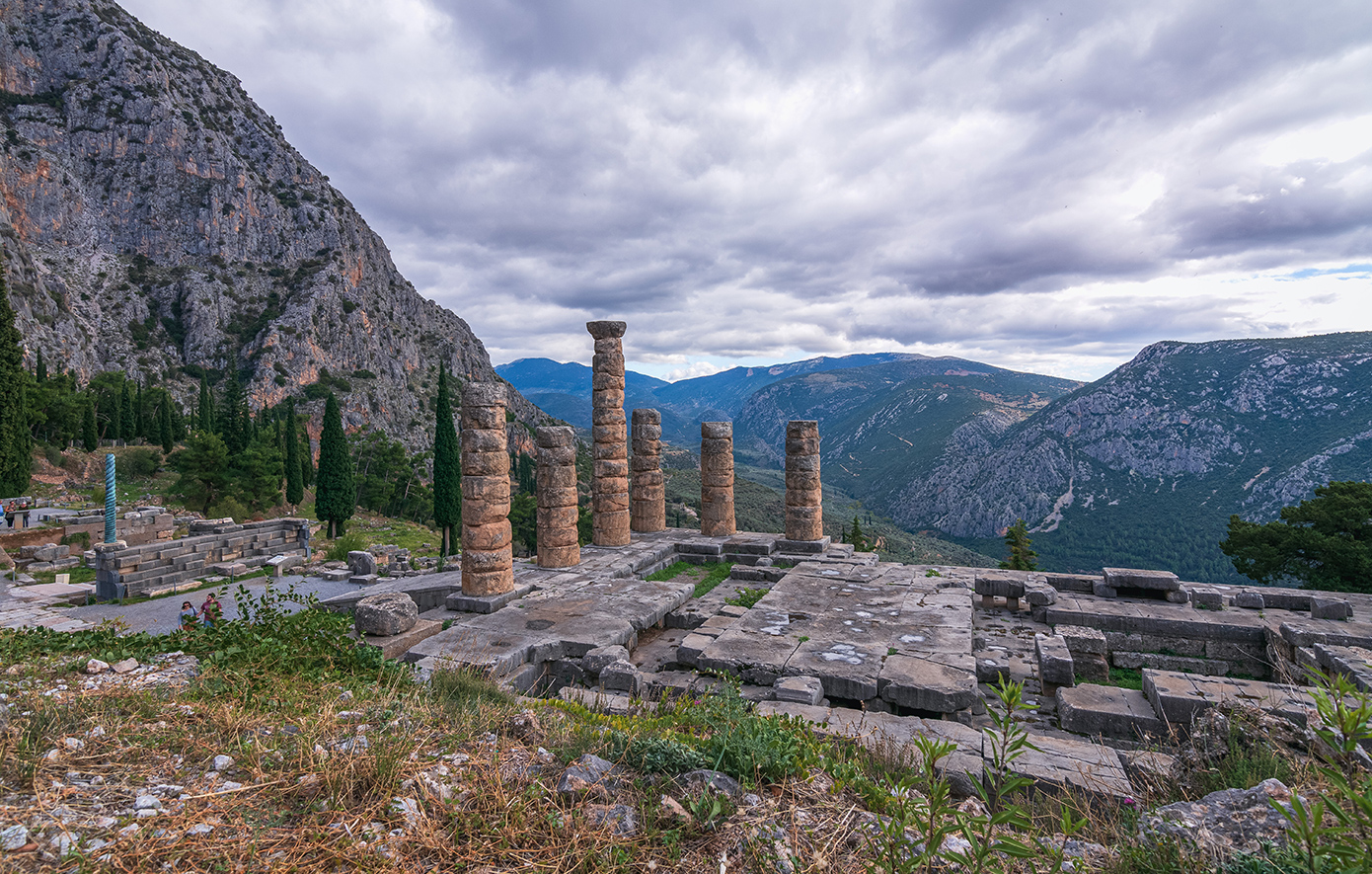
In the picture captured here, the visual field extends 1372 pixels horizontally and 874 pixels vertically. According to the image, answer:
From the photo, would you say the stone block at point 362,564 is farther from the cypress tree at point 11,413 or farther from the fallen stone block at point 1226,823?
the cypress tree at point 11,413

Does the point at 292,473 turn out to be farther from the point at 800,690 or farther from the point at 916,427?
the point at 916,427

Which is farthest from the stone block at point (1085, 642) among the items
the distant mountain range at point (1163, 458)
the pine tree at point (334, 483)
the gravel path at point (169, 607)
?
the distant mountain range at point (1163, 458)

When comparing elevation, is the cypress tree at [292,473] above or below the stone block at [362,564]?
above

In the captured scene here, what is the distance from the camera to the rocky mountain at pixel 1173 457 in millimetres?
62375

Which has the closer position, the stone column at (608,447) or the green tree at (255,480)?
the stone column at (608,447)

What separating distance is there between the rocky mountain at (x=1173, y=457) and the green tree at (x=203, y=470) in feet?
246

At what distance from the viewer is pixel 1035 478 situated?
87.9 m

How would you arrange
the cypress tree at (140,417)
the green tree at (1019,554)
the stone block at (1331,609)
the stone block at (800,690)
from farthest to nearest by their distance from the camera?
the cypress tree at (140,417) → the green tree at (1019,554) → the stone block at (1331,609) → the stone block at (800,690)

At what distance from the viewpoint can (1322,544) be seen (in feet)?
61.8

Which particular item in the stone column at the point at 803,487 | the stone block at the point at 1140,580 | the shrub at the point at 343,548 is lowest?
the shrub at the point at 343,548

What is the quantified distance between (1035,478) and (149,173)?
124978 mm

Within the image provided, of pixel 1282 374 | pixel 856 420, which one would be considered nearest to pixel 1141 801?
pixel 1282 374

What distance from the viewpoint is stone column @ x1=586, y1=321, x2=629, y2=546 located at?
656 inches

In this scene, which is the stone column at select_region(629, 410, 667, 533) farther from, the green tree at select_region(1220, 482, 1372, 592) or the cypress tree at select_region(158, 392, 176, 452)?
the cypress tree at select_region(158, 392, 176, 452)
